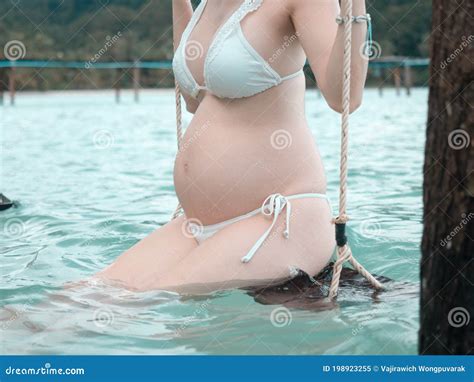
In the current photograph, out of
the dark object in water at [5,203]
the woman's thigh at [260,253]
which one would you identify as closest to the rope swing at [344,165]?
the woman's thigh at [260,253]

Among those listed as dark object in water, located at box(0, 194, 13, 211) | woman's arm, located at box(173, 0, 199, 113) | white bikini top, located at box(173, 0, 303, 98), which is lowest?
dark object in water, located at box(0, 194, 13, 211)

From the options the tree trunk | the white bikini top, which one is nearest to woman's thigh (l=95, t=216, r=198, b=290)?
the white bikini top

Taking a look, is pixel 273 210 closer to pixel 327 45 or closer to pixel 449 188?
pixel 327 45

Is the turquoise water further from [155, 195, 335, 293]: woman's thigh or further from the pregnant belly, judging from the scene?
the pregnant belly

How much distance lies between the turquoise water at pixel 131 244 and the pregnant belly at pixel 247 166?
0.90 ft

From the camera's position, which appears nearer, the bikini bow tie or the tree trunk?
the tree trunk

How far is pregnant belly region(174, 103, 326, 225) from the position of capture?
8.23 ft

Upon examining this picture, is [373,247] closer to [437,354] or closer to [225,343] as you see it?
[225,343]

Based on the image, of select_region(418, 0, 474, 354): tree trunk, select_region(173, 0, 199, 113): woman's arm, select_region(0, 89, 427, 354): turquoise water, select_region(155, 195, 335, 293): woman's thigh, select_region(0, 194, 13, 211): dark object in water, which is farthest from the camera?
select_region(0, 194, 13, 211): dark object in water

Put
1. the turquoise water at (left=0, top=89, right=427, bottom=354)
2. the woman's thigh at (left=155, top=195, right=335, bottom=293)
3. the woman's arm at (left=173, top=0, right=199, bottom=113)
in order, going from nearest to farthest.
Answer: the turquoise water at (left=0, top=89, right=427, bottom=354) → the woman's thigh at (left=155, top=195, right=335, bottom=293) → the woman's arm at (left=173, top=0, right=199, bottom=113)

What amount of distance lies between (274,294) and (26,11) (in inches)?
1281

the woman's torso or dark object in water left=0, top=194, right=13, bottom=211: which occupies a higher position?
the woman's torso

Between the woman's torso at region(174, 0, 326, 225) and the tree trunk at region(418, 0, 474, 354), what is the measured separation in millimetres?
812
